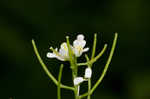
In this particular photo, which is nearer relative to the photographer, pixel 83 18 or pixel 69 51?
pixel 69 51
